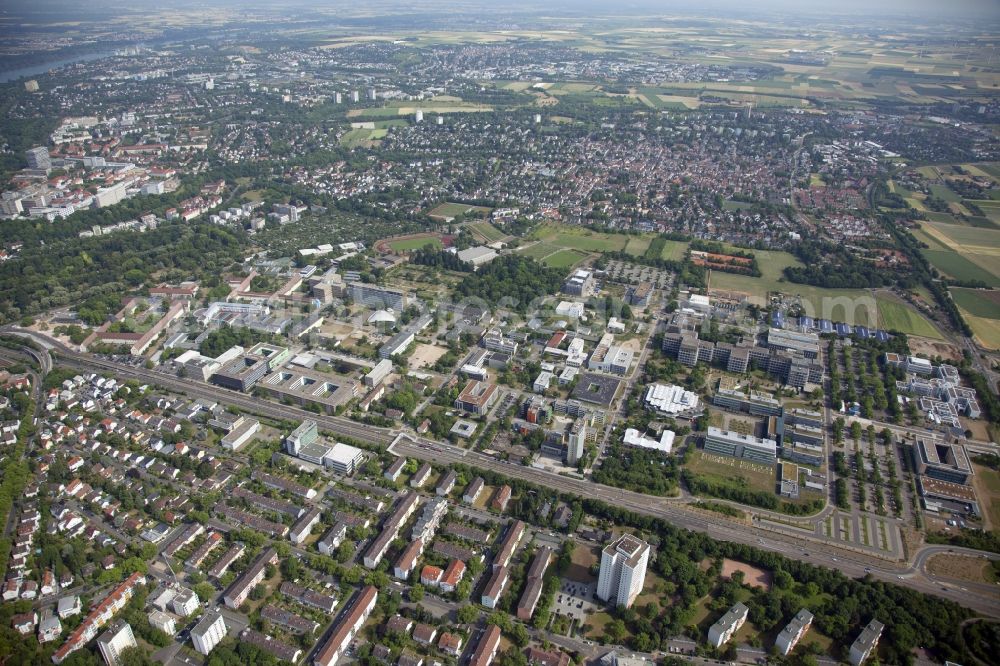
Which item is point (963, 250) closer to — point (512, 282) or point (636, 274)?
point (636, 274)

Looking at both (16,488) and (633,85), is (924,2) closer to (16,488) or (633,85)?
(633,85)

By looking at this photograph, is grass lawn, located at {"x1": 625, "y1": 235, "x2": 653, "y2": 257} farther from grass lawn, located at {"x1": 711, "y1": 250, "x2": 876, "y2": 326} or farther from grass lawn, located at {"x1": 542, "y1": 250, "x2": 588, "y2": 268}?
grass lawn, located at {"x1": 711, "y1": 250, "x2": 876, "y2": 326}

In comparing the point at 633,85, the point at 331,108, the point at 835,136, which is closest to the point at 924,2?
the point at 633,85

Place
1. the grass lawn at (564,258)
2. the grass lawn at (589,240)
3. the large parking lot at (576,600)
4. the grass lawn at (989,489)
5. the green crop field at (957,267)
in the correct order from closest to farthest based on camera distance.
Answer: the large parking lot at (576,600) < the grass lawn at (989,489) < the green crop field at (957,267) < the grass lawn at (564,258) < the grass lawn at (589,240)

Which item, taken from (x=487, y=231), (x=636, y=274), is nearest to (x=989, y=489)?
(x=636, y=274)

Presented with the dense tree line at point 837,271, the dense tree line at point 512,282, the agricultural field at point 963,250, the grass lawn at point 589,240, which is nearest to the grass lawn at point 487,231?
the grass lawn at point 589,240

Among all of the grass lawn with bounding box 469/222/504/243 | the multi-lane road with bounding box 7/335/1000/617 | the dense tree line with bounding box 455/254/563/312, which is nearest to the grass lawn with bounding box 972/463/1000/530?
the multi-lane road with bounding box 7/335/1000/617

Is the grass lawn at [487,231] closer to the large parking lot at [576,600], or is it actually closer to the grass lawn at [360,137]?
the grass lawn at [360,137]
